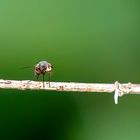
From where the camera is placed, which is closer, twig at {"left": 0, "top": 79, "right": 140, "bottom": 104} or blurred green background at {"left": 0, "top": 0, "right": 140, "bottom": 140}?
twig at {"left": 0, "top": 79, "right": 140, "bottom": 104}

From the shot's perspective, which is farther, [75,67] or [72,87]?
[75,67]

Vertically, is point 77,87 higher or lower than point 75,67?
lower

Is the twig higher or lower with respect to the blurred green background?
lower

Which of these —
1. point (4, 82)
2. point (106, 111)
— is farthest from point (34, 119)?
point (4, 82)

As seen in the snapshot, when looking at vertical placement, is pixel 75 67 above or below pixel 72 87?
above

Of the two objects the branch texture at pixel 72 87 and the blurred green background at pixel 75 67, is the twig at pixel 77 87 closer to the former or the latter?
the branch texture at pixel 72 87

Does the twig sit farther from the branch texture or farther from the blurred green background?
the blurred green background

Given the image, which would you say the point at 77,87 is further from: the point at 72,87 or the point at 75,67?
the point at 75,67

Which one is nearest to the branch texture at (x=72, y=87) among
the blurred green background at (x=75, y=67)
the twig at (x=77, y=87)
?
the twig at (x=77, y=87)

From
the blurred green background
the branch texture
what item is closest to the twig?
the branch texture

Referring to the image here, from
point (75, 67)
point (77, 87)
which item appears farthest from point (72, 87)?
point (75, 67)

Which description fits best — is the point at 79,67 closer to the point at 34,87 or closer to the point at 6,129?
the point at 6,129
